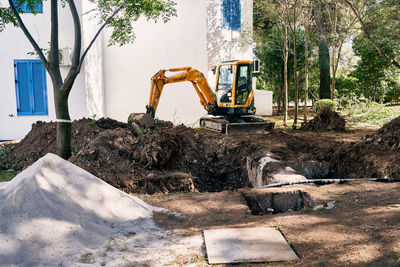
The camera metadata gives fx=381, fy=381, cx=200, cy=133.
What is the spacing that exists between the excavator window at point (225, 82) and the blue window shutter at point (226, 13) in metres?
3.48

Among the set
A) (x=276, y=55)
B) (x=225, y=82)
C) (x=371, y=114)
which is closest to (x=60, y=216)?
(x=225, y=82)

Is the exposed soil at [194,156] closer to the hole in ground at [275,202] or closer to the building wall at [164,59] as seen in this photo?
the hole in ground at [275,202]

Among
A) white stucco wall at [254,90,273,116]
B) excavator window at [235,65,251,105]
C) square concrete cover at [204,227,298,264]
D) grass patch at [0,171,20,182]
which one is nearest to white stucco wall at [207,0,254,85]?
excavator window at [235,65,251,105]

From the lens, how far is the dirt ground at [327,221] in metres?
3.71

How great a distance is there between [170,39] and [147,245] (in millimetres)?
11924

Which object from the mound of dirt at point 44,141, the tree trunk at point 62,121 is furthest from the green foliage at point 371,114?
the tree trunk at point 62,121

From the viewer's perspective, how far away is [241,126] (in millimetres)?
12922

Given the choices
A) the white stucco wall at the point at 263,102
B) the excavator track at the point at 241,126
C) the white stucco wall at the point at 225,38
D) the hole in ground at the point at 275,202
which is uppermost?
the white stucco wall at the point at 225,38

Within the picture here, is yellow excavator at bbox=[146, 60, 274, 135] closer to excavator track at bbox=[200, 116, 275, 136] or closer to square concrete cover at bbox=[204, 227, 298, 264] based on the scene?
excavator track at bbox=[200, 116, 275, 136]

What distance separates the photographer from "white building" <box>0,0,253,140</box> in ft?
41.7

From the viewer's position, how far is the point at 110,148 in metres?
8.87

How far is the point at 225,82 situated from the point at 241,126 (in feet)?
5.70

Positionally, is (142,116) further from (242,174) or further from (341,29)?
(341,29)

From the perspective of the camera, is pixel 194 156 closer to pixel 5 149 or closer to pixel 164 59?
pixel 5 149
